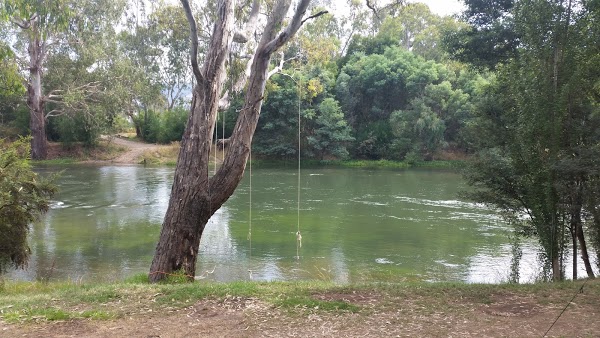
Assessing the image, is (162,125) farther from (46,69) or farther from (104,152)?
(46,69)

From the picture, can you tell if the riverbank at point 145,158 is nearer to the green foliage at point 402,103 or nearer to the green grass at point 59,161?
the green grass at point 59,161

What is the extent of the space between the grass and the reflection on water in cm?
347

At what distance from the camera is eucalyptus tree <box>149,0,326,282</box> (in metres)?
6.98

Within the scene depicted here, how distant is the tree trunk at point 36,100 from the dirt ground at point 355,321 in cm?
2671

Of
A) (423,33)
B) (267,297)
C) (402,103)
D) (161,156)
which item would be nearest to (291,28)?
(267,297)

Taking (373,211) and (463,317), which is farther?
(373,211)

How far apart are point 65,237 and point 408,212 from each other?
9977mm

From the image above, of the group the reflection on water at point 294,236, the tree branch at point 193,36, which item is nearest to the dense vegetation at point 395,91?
the tree branch at point 193,36

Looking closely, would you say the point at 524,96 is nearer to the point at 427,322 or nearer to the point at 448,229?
the point at 427,322

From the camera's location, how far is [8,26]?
20234 millimetres

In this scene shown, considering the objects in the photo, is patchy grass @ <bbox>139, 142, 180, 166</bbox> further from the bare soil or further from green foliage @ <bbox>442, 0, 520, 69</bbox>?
green foliage @ <bbox>442, 0, 520, 69</bbox>

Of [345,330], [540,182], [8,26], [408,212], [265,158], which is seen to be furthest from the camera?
[265,158]

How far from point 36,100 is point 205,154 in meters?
27.3

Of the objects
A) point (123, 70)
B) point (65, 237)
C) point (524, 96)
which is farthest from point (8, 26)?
point (524, 96)
